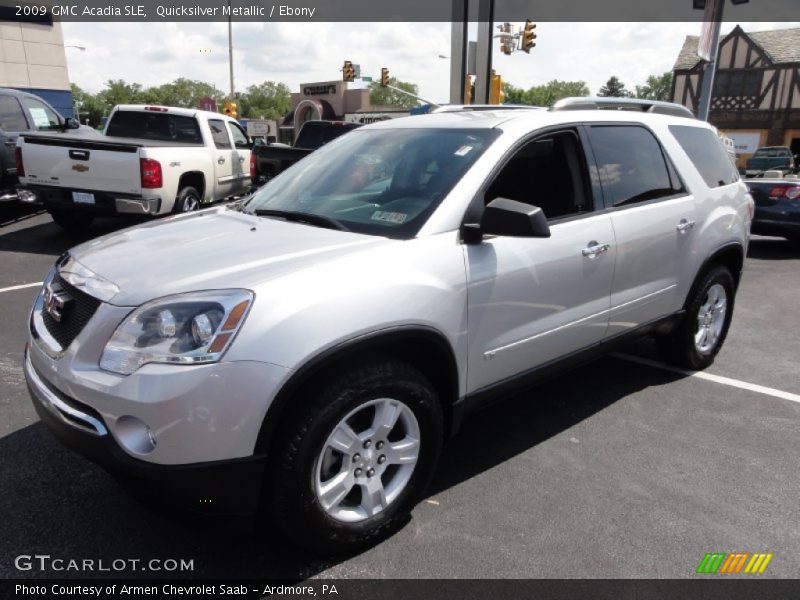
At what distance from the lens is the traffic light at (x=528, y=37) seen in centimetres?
2150

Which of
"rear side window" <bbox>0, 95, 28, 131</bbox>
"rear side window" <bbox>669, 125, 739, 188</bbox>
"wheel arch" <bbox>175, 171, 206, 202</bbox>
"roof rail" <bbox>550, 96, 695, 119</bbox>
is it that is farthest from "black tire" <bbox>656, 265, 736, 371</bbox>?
"rear side window" <bbox>0, 95, 28, 131</bbox>

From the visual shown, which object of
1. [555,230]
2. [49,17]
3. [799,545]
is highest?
[49,17]

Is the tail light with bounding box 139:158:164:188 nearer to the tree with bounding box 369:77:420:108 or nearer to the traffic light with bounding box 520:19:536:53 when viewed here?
the traffic light with bounding box 520:19:536:53

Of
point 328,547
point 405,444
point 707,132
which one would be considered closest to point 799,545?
point 405,444

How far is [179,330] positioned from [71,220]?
847cm

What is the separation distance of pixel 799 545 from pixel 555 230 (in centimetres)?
180

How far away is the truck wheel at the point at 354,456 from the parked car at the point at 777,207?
29.6 ft

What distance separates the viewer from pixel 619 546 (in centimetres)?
271

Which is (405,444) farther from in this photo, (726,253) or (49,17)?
(49,17)

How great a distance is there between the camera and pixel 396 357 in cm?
269

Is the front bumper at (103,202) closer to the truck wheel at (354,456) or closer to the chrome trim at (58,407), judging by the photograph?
the chrome trim at (58,407)

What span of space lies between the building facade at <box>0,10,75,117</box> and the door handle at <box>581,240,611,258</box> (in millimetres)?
32826

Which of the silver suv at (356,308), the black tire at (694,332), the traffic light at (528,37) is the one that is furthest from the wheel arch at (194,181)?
the traffic light at (528,37)

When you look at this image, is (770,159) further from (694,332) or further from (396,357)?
(396,357)
